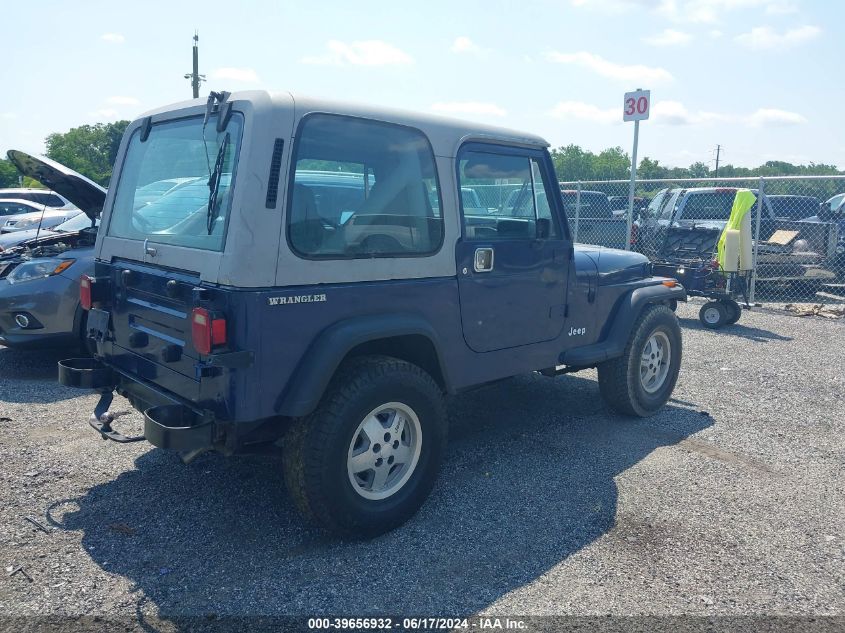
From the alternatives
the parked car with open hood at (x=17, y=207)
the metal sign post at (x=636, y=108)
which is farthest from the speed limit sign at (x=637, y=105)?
the parked car with open hood at (x=17, y=207)

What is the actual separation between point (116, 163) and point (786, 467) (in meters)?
4.83

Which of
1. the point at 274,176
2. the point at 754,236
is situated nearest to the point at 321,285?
the point at 274,176

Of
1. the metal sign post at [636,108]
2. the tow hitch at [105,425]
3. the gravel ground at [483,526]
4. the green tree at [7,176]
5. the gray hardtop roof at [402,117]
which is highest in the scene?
the green tree at [7,176]

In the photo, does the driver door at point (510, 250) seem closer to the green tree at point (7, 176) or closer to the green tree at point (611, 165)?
the green tree at point (611, 165)

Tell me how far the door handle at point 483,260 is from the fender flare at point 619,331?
3.56ft

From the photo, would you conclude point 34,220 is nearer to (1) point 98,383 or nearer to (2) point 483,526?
(1) point 98,383

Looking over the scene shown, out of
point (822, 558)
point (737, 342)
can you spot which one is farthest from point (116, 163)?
point (737, 342)

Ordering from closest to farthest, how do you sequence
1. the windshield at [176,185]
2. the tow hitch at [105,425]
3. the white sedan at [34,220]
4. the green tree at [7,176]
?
the windshield at [176,185] → the tow hitch at [105,425] → the white sedan at [34,220] → the green tree at [7,176]

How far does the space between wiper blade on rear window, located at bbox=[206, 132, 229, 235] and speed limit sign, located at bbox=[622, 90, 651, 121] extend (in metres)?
8.37

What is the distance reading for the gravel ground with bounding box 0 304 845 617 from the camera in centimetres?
303

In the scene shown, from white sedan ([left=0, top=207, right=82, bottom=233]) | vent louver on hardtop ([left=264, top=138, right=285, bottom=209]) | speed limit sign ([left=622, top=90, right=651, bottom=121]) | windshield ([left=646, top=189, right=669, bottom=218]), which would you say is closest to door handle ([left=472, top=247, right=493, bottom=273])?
vent louver on hardtop ([left=264, top=138, right=285, bottom=209])

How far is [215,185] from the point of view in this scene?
321 centimetres

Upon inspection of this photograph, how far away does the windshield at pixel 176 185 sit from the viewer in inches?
125

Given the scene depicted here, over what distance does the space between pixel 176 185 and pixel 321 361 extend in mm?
1348
